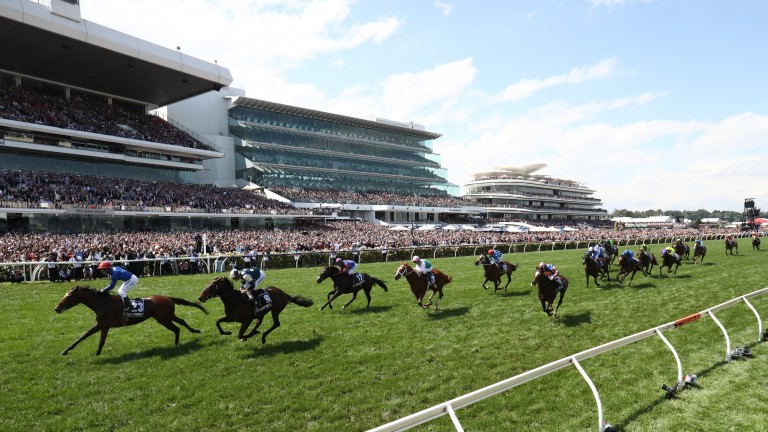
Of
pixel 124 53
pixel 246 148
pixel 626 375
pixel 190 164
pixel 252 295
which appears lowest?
pixel 626 375

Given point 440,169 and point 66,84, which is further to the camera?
point 440,169

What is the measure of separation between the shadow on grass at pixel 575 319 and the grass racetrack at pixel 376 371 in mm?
25

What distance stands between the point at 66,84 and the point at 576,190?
90380mm

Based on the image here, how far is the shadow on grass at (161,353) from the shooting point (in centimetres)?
659

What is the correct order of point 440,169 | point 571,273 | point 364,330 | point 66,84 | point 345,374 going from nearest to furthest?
1. point 345,374
2. point 364,330
3. point 571,273
4. point 66,84
5. point 440,169

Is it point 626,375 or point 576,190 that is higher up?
point 576,190

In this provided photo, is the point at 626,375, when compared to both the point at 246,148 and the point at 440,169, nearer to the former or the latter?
the point at 246,148

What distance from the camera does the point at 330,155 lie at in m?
59.0

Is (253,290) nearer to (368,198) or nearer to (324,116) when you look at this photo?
(368,198)

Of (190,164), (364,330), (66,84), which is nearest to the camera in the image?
(364,330)

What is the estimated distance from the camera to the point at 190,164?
40875mm

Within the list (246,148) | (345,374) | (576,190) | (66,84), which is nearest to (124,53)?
(66,84)

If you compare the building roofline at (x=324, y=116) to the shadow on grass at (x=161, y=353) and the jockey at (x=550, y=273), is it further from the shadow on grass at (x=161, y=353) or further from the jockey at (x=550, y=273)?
the jockey at (x=550, y=273)

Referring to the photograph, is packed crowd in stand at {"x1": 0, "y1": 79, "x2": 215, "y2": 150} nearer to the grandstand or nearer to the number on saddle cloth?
the number on saddle cloth
